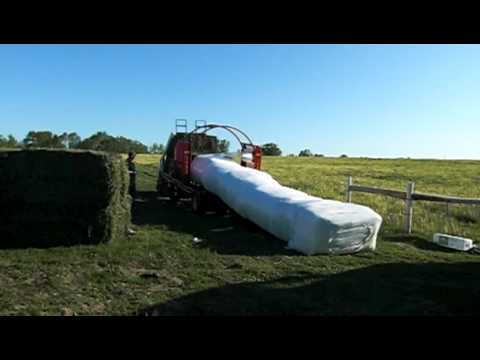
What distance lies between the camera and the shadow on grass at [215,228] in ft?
25.8

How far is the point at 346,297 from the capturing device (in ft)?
17.0

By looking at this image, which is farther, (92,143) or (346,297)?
(92,143)

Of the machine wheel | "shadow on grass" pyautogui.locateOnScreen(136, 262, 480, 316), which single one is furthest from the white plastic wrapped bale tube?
the machine wheel

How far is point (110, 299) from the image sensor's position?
15.8 feet

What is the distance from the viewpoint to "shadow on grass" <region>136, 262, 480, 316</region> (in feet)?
15.4

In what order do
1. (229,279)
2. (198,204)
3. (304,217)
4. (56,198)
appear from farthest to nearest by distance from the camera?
(198,204) < (304,217) < (56,198) < (229,279)

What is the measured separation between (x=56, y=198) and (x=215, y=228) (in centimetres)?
353

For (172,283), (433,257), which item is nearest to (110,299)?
(172,283)

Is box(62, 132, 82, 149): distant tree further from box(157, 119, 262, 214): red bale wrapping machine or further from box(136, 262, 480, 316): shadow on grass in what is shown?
box(136, 262, 480, 316): shadow on grass

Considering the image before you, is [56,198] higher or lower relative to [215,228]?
higher

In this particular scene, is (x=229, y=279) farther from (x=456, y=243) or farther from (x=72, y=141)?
(x=72, y=141)

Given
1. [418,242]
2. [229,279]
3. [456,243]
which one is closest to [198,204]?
[418,242]

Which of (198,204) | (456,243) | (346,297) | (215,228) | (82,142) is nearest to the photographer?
(346,297)

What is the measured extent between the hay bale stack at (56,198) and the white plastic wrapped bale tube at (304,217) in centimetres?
292
